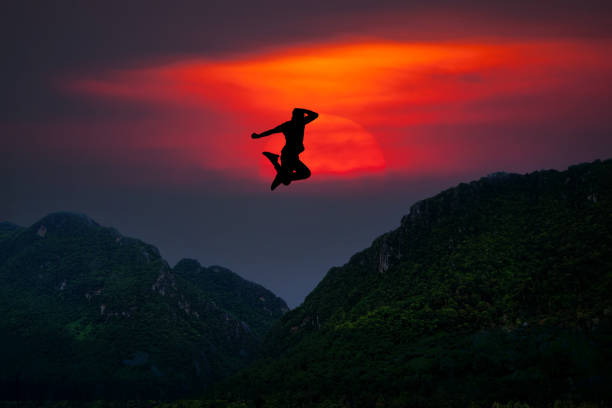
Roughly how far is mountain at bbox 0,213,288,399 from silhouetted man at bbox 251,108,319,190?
362 feet

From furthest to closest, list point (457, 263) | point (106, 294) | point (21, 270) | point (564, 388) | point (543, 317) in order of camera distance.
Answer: point (21, 270)
point (106, 294)
point (457, 263)
point (543, 317)
point (564, 388)

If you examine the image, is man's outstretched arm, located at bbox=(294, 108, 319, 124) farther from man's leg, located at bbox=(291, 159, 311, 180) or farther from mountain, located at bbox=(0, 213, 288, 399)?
mountain, located at bbox=(0, 213, 288, 399)

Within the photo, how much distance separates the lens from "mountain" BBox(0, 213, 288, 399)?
121m

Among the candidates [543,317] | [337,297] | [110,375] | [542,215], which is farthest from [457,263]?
[110,375]

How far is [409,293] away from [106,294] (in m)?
103

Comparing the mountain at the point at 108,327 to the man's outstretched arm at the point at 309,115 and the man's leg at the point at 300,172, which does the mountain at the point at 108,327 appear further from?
the man's outstretched arm at the point at 309,115

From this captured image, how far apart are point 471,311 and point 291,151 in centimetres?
7348

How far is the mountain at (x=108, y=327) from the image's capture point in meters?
121

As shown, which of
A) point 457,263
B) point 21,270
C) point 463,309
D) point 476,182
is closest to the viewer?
point 463,309

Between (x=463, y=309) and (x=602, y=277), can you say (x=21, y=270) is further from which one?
(x=602, y=277)

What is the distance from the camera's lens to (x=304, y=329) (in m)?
119

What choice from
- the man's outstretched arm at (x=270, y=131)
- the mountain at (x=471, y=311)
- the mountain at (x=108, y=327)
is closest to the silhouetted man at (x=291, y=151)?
the man's outstretched arm at (x=270, y=131)

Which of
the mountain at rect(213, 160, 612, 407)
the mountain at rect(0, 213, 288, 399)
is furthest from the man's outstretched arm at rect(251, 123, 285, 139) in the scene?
the mountain at rect(0, 213, 288, 399)

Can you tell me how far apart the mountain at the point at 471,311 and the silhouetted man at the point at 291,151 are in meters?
51.5
